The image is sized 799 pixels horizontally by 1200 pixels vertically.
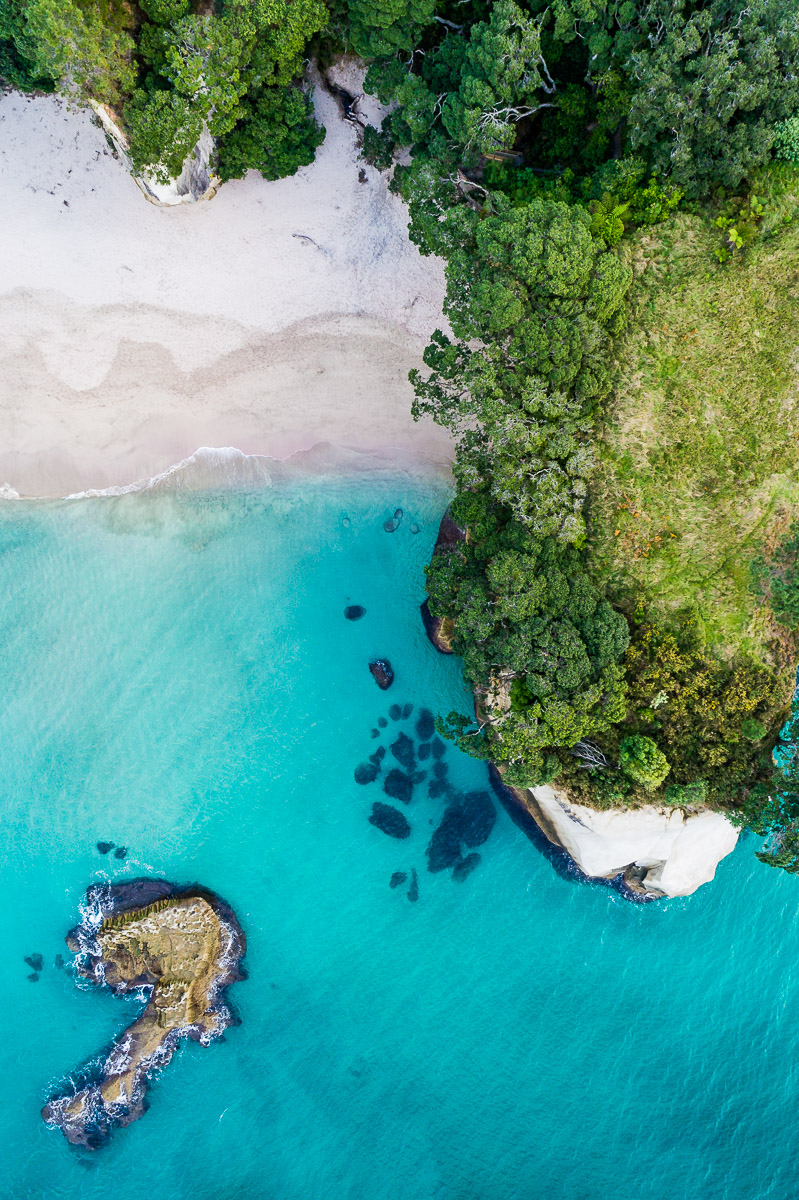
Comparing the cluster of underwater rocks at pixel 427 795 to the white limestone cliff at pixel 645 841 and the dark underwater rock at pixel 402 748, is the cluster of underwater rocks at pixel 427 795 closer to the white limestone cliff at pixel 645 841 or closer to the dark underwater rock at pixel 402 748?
the dark underwater rock at pixel 402 748

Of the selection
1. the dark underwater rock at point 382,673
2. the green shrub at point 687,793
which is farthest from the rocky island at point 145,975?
the green shrub at point 687,793

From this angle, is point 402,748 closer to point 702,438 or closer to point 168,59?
point 702,438

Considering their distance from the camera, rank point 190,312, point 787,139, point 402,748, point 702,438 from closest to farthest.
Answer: point 787,139, point 702,438, point 190,312, point 402,748

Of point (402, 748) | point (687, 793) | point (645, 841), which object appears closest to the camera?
point (687, 793)

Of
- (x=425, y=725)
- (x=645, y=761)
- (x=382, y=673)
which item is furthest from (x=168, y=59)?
(x=645, y=761)

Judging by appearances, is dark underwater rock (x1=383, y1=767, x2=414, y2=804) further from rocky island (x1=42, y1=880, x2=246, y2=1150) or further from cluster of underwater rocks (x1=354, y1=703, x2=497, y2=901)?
rocky island (x1=42, y1=880, x2=246, y2=1150)

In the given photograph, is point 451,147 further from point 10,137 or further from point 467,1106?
point 467,1106
